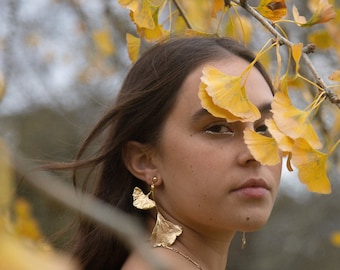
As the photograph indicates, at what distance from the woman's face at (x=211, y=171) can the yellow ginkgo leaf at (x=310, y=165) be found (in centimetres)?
12

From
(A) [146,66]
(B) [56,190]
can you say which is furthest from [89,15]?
(B) [56,190]

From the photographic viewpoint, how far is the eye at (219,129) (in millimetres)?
1201

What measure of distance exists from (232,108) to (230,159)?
0.15 meters

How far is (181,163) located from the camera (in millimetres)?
1231

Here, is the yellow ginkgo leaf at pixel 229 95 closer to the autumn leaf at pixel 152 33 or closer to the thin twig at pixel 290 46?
the thin twig at pixel 290 46

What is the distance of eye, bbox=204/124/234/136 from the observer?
1.20 m

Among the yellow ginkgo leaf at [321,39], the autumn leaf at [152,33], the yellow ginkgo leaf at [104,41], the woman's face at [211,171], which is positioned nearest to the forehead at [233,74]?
the woman's face at [211,171]

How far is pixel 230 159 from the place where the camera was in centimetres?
117

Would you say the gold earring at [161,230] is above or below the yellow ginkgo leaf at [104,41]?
above

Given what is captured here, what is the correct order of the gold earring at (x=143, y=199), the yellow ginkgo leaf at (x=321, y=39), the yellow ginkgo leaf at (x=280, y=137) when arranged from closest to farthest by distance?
the yellow ginkgo leaf at (x=280, y=137)
the gold earring at (x=143, y=199)
the yellow ginkgo leaf at (x=321, y=39)

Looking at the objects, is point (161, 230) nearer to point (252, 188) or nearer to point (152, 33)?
point (252, 188)

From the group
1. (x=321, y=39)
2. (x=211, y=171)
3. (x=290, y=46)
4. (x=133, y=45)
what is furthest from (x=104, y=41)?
(x=290, y=46)

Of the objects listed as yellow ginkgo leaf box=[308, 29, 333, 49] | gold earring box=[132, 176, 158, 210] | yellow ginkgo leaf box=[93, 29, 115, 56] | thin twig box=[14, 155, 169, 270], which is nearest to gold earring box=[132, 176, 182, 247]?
gold earring box=[132, 176, 158, 210]

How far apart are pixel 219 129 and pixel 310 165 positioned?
0.21 m
